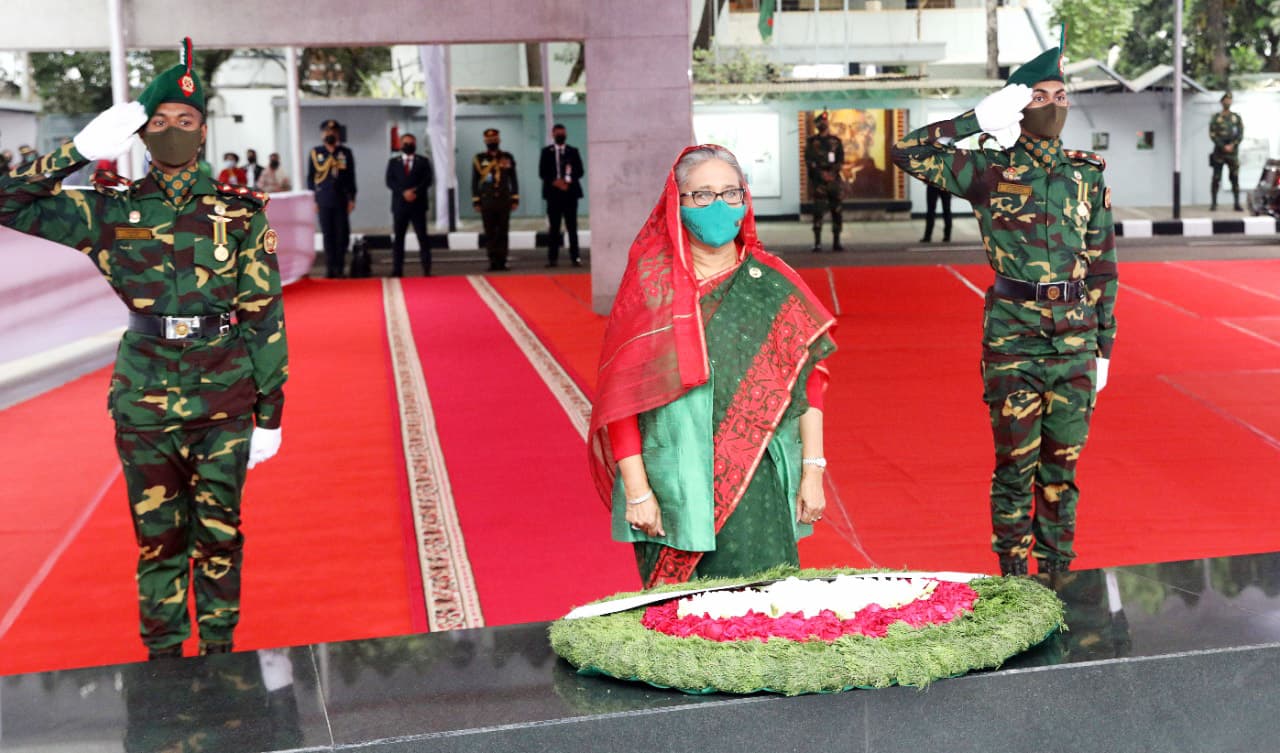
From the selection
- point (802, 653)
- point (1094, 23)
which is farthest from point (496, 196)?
point (1094, 23)

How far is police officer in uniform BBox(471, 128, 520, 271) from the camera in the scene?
1733 centimetres

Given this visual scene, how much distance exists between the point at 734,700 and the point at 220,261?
2137 millimetres

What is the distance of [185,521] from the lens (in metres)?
4.28

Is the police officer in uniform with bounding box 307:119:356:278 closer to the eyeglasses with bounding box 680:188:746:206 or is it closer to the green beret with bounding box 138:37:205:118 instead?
the green beret with bounding box 138:37:205:118

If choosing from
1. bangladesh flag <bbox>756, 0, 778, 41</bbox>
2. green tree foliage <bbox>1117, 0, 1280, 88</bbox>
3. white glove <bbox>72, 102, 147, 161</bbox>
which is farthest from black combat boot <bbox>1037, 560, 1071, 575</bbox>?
green tree foliage <bbox>1117, 0, 1280, 88</bbox>

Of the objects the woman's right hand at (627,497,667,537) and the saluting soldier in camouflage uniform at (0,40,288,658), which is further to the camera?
the saluting soldier in camouflage uniform at (0,40,288,658)

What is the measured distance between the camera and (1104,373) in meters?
5.16

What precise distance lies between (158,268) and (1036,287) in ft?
8.64

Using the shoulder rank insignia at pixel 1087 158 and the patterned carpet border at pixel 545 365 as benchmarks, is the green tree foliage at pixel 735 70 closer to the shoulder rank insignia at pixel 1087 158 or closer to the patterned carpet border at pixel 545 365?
the patterned carpet border at pixel 545 365

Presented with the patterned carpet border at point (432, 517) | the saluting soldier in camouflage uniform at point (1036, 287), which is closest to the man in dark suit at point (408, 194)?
the patterned carpet border at point (432, 517)

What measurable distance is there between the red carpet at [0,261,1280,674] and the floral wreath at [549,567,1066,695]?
212cm

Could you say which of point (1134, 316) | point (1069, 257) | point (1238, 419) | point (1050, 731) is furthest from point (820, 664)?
point (1134, 316)

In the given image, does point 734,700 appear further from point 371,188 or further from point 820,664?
point 371,188

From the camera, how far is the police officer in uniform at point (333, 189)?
54.9ft
